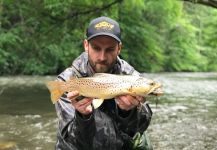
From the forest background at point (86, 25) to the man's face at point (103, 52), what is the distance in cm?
1087

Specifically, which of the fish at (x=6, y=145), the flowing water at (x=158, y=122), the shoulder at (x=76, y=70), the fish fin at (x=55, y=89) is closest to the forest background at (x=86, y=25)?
the flowing water at (x=158, y=122)

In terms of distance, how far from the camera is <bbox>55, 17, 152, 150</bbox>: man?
161 inches

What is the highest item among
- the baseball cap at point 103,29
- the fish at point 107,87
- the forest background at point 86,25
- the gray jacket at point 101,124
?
the baseball cap at point 103,29

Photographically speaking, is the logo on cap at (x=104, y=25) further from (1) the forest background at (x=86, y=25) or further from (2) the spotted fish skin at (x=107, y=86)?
(1) the forest background at (x=86, y=25)

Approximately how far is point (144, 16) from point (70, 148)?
41.4m

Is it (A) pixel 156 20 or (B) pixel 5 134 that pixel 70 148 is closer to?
(B) pixel 5 134

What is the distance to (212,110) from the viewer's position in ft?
47.6

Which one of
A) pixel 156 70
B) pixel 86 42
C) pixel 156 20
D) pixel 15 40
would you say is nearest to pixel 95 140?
pixel 86 42

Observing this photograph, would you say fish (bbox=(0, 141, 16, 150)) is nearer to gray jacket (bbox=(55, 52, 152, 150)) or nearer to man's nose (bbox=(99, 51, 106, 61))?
gray jacket (bbox=(55, 52, 152, 150))

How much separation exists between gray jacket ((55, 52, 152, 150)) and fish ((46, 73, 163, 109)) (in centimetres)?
52

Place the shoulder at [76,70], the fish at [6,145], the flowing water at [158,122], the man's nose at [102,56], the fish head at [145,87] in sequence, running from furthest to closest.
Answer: the flowing water at [158,122] → the fish at [6,145] → the shoulder at [76,70] → the man's nose at [102,56] → the fish head at [145,87]

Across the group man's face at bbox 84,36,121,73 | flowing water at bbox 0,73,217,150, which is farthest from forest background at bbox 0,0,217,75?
man's face at bbox 84,36,121,73

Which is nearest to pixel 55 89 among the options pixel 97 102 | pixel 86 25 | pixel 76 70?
pixel 97 102

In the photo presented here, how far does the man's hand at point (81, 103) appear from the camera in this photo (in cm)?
353
